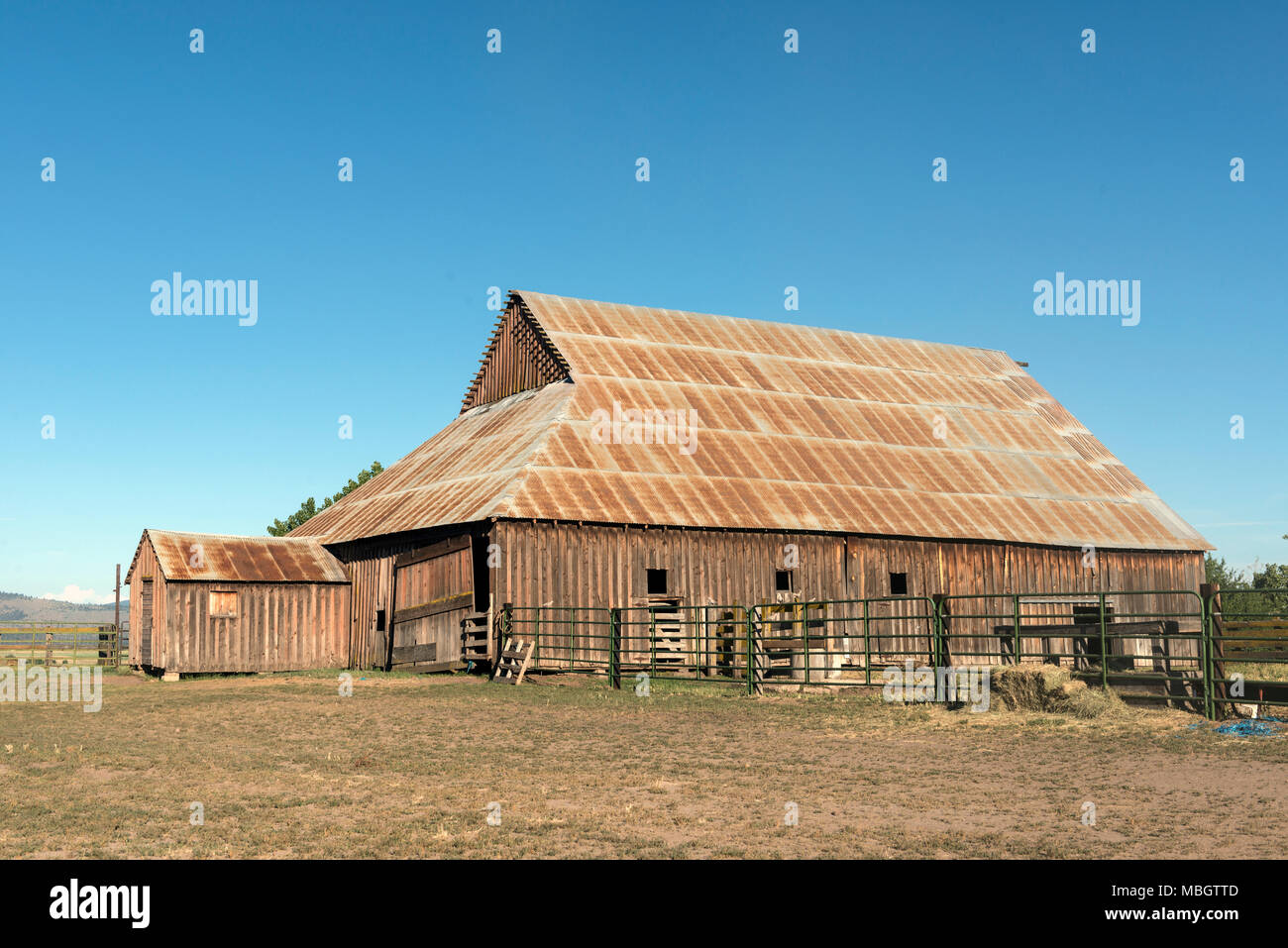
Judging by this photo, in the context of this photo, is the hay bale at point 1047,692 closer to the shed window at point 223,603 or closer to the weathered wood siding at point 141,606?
the shed window at point 223,603

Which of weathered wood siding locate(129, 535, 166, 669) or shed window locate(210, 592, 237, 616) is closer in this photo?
weathered wood siding locate(129, 535, 166, 669)

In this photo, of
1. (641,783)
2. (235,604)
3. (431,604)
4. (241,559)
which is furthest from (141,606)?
(641,783)

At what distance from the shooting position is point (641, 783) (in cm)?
1241

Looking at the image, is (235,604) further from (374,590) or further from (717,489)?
(717,489)

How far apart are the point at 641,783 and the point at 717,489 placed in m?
23.3

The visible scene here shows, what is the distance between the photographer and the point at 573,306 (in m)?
44.7

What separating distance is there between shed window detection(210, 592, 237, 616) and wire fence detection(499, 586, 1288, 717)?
975cm

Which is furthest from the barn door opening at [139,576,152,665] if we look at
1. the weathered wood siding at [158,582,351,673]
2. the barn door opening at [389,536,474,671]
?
the barn door opening at [389,536,474,671]

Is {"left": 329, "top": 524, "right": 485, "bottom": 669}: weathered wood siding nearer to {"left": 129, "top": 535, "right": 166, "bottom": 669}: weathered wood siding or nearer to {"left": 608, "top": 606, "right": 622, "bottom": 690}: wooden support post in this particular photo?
{"left": 129, "top": 535, "right": 166, "bottom": 669}: weathered wood siding

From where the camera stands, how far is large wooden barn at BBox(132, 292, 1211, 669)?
32.5m

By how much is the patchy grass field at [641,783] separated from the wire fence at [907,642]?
4.99 feet

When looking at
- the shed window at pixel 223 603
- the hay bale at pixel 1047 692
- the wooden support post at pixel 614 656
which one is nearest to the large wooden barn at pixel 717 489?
the shed window at pixel 223 603

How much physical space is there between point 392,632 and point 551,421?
7.96 meters
